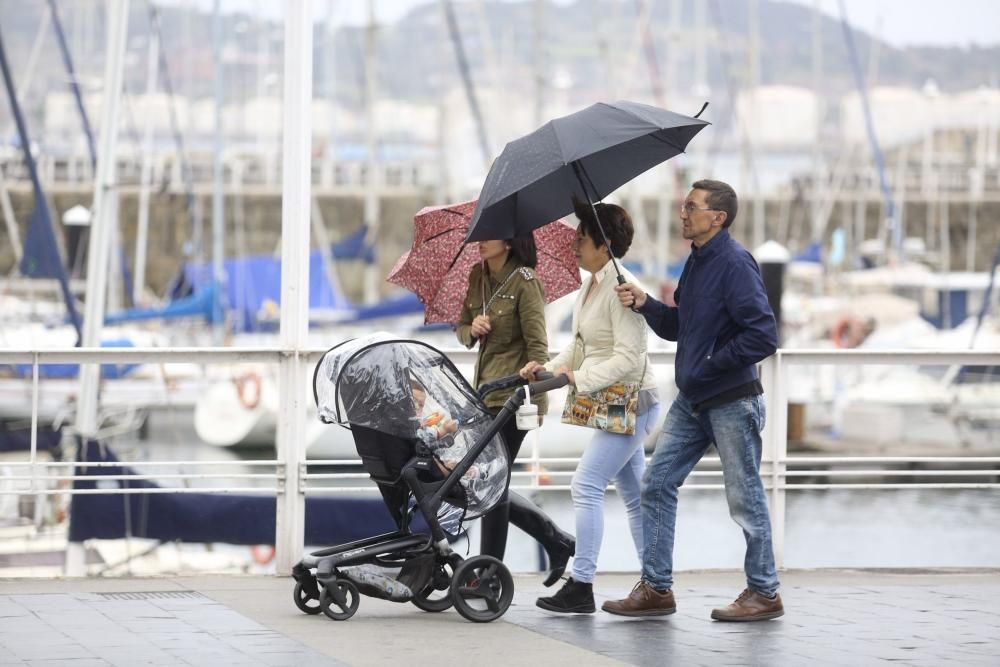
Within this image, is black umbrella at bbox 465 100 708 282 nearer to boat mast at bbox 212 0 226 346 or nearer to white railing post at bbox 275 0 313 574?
white railing post at bbox 275 0 313 574

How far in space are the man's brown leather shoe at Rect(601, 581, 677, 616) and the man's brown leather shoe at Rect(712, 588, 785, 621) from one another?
0.22 m

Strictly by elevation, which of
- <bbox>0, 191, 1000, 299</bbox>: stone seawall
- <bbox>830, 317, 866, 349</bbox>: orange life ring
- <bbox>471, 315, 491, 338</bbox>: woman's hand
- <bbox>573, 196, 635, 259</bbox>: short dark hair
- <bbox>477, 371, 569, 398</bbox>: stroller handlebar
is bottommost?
<bbox>477, 371, 569, 398</bbox>: stroller handlebar

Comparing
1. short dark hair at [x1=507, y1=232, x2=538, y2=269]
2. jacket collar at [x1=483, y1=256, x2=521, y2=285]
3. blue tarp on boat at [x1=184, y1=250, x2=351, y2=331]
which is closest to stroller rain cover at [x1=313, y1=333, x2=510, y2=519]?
jacket collar at [x1=483, y1=256, x2=521, y2=285]

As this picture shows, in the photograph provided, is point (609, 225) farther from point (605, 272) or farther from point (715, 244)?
point (715, 244)

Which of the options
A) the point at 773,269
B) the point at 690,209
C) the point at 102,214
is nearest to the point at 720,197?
the point at 690,209

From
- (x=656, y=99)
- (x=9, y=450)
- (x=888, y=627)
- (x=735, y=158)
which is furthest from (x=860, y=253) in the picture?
(x=888, y=627)

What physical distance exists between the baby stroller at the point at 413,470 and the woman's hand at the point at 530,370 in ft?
0.23

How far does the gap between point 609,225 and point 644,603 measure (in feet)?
5.55

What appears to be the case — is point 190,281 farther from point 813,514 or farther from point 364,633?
point 364,633

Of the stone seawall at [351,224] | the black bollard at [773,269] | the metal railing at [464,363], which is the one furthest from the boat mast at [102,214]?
the stone seawall at [351,224]

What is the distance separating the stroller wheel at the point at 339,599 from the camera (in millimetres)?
6219

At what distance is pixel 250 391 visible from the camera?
27.6 metres

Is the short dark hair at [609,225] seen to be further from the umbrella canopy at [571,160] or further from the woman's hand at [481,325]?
the woman's hand at [481,325]

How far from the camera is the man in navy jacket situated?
20.4 feet
